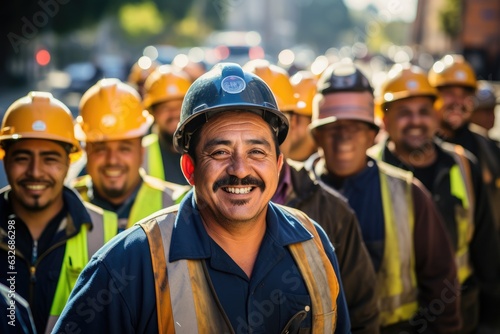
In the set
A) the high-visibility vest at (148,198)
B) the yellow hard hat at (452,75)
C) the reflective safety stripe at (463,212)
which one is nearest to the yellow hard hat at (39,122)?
the high-visibility vest at (148,198)

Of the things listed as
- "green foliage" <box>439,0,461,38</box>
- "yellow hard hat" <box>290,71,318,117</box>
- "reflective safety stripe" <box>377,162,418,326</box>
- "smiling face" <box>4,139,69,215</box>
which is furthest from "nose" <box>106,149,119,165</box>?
"green foliage" <box>439,0,461,38</box>

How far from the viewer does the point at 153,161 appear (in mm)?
6824

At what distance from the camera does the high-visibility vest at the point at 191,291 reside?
9.77ft

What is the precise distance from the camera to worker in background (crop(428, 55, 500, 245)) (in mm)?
7641

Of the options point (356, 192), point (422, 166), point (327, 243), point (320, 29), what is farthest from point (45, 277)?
point (320, 29)

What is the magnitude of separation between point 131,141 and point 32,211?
1.40 meters

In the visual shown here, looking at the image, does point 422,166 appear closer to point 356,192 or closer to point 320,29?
point 356,192

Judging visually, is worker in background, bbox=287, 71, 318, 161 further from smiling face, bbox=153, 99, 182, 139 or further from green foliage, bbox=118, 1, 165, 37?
green foliage, bbox=118, 1, 165, 37

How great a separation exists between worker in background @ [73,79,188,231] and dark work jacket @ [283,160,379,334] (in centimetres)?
103

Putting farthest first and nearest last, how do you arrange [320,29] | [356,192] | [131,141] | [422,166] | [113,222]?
1. [320,29]
2. [422,166]
3. [131,141]
4. [356,192]
5. [113,222]

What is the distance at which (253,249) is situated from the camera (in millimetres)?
3305

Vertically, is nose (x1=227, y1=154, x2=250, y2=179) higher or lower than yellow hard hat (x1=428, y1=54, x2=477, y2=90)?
lower

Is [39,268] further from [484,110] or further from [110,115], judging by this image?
[484,110]

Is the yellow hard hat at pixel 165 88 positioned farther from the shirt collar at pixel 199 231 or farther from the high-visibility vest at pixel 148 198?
the shirt collar at pixel 199 231
